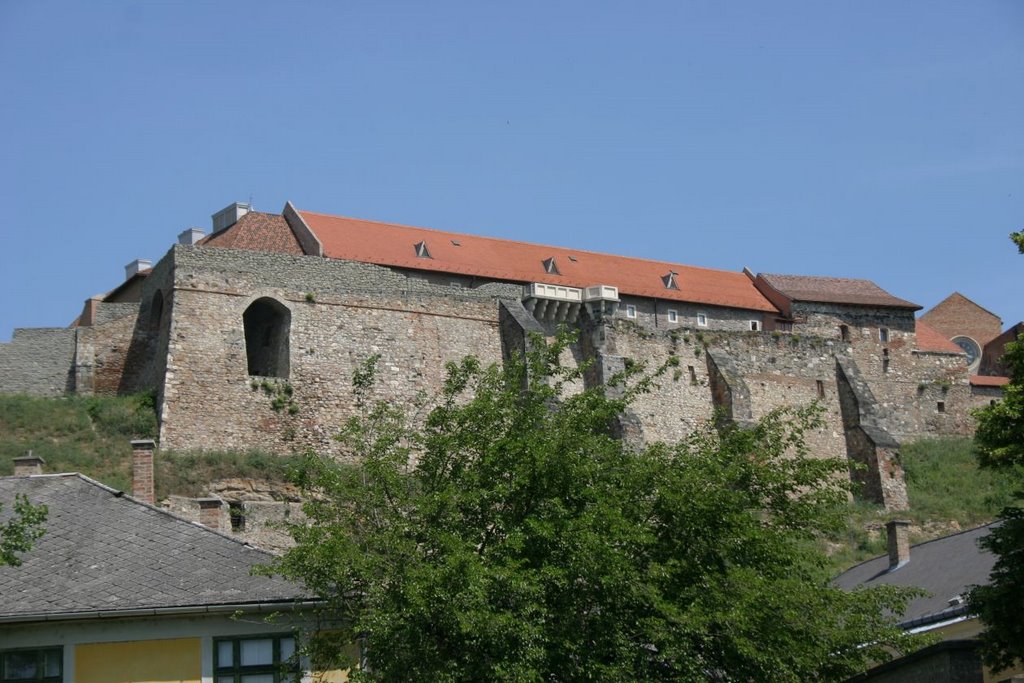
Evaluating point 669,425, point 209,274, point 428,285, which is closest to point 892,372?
point 669,425

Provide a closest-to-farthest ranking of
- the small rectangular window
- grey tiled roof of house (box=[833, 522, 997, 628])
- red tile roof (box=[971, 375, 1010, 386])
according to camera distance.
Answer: grey tiled roof of house (box=[833, 522, 997, 628]) → the small rectangular window → red tile roof (box=[971, 375, 1010, 386])

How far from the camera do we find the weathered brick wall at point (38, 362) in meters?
55.3

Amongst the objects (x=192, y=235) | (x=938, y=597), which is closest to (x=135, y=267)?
(x=192, y=235)

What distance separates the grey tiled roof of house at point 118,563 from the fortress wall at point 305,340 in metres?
23.1

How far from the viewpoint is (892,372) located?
71250 millimetres

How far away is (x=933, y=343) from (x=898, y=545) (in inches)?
1437

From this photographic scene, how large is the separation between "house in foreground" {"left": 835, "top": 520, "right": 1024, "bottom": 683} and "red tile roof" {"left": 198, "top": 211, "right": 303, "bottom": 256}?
26927mm

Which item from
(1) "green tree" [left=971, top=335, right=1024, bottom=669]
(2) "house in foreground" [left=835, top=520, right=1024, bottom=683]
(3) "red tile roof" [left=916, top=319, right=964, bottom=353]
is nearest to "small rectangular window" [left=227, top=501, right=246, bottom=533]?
(2) "house in foreground" [left=835, top=520, right=1024, bottom=683]

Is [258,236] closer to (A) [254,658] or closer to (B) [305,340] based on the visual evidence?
(B) [305,340]

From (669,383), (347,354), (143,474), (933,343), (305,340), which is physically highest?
(933,343)

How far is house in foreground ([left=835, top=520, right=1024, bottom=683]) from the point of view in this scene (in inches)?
952

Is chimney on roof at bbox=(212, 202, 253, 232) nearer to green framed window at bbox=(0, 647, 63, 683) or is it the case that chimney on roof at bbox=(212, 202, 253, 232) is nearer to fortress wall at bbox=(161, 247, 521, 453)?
fortress wall at bbox=(161, 247, 521, 453)

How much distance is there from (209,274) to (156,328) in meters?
2.88

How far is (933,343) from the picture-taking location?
75.2 metres
